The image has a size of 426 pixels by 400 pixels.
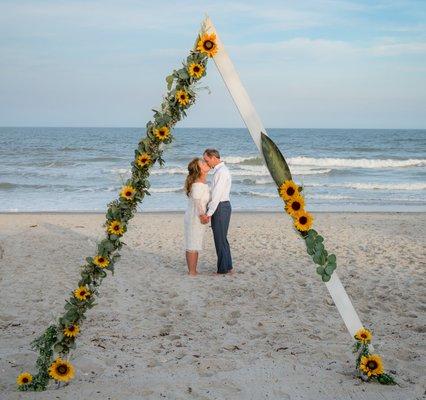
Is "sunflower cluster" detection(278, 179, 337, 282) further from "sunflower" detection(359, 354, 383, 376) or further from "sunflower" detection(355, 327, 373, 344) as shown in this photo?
"sunflower" detection(359, 354, 383, 376)

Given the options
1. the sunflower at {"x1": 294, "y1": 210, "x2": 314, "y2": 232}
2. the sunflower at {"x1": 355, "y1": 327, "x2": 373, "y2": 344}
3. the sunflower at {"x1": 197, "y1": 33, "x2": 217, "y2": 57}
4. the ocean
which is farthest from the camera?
the ocean

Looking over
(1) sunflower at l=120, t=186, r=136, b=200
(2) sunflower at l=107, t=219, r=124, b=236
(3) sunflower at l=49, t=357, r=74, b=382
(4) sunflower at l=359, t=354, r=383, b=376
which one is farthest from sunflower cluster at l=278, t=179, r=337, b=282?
(3) sunflower at l=49, t=357, r=74, b=382

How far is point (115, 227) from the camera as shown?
15.4 ft

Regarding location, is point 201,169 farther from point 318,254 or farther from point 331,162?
point 331,162

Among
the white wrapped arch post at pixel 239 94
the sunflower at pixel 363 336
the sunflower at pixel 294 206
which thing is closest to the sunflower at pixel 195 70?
the white wrapped arch post at pixel 239 94

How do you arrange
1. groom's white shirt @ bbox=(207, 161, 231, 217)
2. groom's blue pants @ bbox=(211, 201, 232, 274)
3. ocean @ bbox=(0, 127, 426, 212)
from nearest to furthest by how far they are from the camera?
1. groom's white shirt @ bbox=(207, 161, 231, 217)
2. groom's blue pants @ bbox=(211, 201, 232, 274)
3. ocean @ bbox=(0, 127, 426, 212)

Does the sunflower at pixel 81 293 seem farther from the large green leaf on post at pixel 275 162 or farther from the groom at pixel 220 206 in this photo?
the groom at pixel 220 206

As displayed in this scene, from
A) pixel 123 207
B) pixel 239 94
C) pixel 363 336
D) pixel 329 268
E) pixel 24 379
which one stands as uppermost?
pixel 239 94

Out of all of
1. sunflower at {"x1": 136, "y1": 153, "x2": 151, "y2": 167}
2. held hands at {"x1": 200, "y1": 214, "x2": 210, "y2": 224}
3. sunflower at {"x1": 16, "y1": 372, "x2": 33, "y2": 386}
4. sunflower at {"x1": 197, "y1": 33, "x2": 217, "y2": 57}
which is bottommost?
sunflower at {"x1": 16, "y1": 372, "x2": 33, "y2": 386}

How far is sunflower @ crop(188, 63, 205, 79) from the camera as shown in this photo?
454cm

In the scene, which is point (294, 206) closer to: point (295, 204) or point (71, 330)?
point (295, 204)

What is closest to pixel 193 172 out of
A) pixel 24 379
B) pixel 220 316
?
pixel 220 316

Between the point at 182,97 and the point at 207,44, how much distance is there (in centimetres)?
42

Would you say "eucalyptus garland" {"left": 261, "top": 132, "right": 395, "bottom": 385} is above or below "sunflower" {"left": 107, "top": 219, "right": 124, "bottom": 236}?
above
